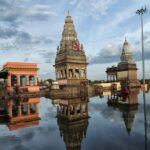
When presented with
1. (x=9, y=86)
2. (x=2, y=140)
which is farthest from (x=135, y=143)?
(x=9, y=86)

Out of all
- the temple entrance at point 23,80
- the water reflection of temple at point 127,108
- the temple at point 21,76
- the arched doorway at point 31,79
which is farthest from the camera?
the arched doorway at point 31,79

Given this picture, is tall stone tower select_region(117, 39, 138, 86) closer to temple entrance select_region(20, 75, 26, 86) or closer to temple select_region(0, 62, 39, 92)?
temple select_region(0, 62, 39, 92)

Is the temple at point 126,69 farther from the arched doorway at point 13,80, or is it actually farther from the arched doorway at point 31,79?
the arched doorway at point 13,80

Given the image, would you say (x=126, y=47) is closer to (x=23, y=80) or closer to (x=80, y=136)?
(x=23, y=80)

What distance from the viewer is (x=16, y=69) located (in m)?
53.6

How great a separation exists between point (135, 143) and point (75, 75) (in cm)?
5419

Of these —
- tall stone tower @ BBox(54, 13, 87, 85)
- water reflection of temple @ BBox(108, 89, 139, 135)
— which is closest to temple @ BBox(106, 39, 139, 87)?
tall stone tower @ BBox(54, 13, 87, 85)

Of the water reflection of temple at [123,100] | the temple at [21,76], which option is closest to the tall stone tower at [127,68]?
the temple at [21,76]

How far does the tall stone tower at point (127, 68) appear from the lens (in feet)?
264

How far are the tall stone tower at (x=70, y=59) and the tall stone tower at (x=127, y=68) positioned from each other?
20012 mm

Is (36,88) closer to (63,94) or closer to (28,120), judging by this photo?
(63,94)

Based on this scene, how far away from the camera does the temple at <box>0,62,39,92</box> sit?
52406 mm

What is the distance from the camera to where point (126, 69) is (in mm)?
81250

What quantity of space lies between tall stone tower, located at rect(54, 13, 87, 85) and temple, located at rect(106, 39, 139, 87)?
20.0 metres
